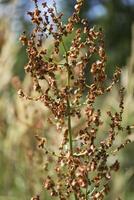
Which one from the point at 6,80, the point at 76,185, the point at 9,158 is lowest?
the point at 76,185

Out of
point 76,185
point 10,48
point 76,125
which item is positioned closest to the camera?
point 76,185

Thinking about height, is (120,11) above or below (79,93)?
above

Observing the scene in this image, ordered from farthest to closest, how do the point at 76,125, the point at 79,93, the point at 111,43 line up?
the point at 111,43 → the point at 76,125 → the point at 79,93

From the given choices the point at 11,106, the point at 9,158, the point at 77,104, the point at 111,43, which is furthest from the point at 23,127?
the point at 111,43

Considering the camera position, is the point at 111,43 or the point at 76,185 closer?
the point at 76,185

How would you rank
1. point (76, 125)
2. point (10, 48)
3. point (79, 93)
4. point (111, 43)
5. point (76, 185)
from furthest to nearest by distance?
point (111, 43) → point (10, 48) → point (76, 125) → point (79, 93) → point (76, 185)

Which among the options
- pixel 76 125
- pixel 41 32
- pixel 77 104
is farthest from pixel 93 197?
pixel 76 125

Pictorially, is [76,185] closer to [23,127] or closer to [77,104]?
[77,104]

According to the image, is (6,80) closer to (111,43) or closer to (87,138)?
(87,138)

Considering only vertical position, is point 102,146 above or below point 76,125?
below
